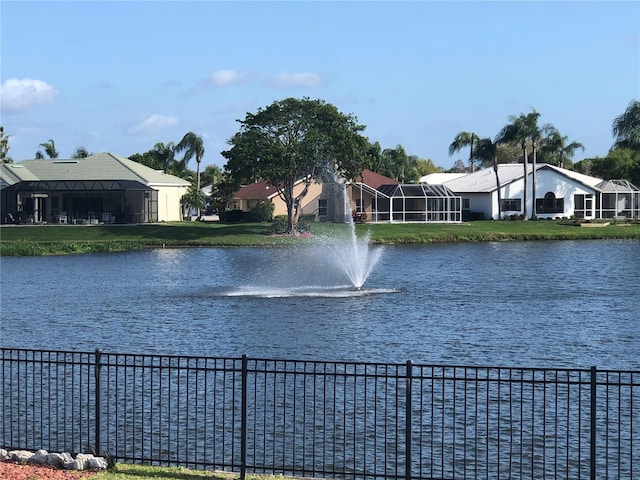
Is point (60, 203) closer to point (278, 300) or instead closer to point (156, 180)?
point (156, 180)

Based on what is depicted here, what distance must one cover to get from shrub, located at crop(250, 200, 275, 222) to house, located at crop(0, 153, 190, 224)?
33.9 feet

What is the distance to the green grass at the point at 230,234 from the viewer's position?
85.3m

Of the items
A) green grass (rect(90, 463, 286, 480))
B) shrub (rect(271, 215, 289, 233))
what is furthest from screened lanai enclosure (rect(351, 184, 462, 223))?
green grass (rect(90, 463, 286, 480))

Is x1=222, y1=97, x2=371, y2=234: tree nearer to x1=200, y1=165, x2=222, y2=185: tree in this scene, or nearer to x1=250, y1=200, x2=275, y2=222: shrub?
x1=250, y1=200, x2=275, y2=222: shrub

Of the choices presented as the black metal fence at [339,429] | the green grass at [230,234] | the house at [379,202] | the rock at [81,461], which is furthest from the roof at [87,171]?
the rock at [81,461]

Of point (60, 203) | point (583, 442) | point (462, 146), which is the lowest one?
point (583, 442)

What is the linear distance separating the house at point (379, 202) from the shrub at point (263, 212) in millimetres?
4459

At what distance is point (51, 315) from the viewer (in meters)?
43.2

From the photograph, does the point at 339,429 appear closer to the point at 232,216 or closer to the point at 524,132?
the point at 232,216

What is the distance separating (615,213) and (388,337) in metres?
87.1

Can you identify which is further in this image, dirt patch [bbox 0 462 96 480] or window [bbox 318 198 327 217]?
window [bbox 318 198 327 217]

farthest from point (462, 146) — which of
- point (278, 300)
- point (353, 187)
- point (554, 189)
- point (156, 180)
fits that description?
point (278, 300)

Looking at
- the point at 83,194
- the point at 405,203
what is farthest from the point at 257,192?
the point at 83,194

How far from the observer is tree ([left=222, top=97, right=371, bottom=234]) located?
296 ft
